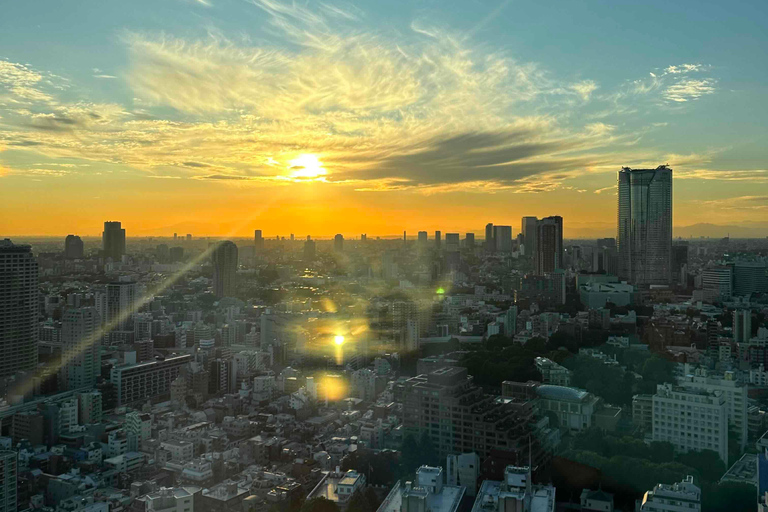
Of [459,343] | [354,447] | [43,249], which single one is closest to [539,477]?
[354,447]

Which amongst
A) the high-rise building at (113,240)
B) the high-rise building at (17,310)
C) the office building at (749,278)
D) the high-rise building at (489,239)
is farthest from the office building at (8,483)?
the high-rise building at (489,239)

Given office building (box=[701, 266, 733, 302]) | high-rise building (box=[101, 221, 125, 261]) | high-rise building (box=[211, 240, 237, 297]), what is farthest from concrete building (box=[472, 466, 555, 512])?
high-rise building (box=[101, 221, 125, 261])

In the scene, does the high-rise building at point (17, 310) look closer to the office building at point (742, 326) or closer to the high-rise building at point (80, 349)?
the high-rise building at point (80, 349)

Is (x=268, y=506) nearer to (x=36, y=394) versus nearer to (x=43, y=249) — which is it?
(x=36, y=394)

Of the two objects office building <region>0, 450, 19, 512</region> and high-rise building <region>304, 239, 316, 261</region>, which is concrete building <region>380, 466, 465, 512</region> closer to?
office building <region>0, 450, 19, 512</region>

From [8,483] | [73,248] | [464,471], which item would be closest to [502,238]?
[73,248]

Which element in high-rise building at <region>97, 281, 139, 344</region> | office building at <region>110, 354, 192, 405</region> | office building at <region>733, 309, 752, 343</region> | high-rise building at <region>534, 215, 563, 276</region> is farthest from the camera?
high-rise building at <region>534, 215, 563, 276</region>

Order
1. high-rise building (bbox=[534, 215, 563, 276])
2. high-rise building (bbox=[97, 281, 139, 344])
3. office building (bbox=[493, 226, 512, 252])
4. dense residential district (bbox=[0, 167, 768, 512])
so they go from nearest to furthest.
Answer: dense residential district (bbox=[0, 167, 768, 512]) < high-rise building (bbox=[97, 281, 139, 344]) < high-rise building (bbox=[534, 215, 563, 276]) < office building (bbox=[493, 226, 512, 252])

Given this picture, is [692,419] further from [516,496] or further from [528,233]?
[528,233]
